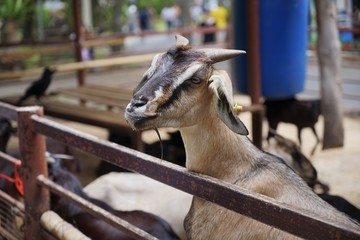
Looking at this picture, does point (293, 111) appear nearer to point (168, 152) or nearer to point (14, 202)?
point (168, 152)

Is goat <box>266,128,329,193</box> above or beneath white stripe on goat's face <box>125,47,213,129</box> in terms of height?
beneath

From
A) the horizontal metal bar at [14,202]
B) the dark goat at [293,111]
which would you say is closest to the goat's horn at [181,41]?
the horizontal metal bar at [14,202]

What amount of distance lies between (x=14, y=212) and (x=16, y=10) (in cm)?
1295

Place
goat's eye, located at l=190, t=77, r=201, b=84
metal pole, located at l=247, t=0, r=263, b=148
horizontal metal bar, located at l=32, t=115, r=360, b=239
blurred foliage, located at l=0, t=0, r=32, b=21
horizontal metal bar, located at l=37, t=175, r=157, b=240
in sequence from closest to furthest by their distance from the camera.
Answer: horizontal metal bar, located at l=32, t=115, r=360, b=239, goat's eye, located at l=190, t=77, r=201, b=84, horizontal metal bar, located at l=37, t=175, r=157, b=240, metal pole, located at l=247, t=0, r=263, b=148, blurred foliage, located at l=0, t=0, r=32, b=21

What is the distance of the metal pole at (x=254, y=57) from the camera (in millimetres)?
6035

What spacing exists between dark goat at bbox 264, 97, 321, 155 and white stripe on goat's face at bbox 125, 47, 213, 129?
4968mm

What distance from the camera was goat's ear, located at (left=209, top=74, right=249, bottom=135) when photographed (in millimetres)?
2262

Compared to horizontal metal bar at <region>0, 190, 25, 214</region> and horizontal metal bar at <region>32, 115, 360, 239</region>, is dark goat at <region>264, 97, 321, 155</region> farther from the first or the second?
horizontal metal bar at <region>32, 115, 360, 239</region>

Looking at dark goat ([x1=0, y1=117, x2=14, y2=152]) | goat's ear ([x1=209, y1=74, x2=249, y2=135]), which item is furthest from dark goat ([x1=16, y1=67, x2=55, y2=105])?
goat's ear ([x1=209, y1=74, x2=249, y2=135])

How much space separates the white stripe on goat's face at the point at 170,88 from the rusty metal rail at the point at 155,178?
0.83ft

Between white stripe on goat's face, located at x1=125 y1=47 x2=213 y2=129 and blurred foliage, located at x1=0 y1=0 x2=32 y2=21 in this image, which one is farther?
blurred foliage, located at x1=0 y1=0 x2=32 y2=21

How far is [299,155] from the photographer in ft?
17.2

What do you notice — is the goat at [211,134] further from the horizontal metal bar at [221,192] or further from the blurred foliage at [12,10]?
the blurred foliage at [12,10]

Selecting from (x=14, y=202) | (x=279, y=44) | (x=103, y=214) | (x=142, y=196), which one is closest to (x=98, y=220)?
(x=14, y=202)
